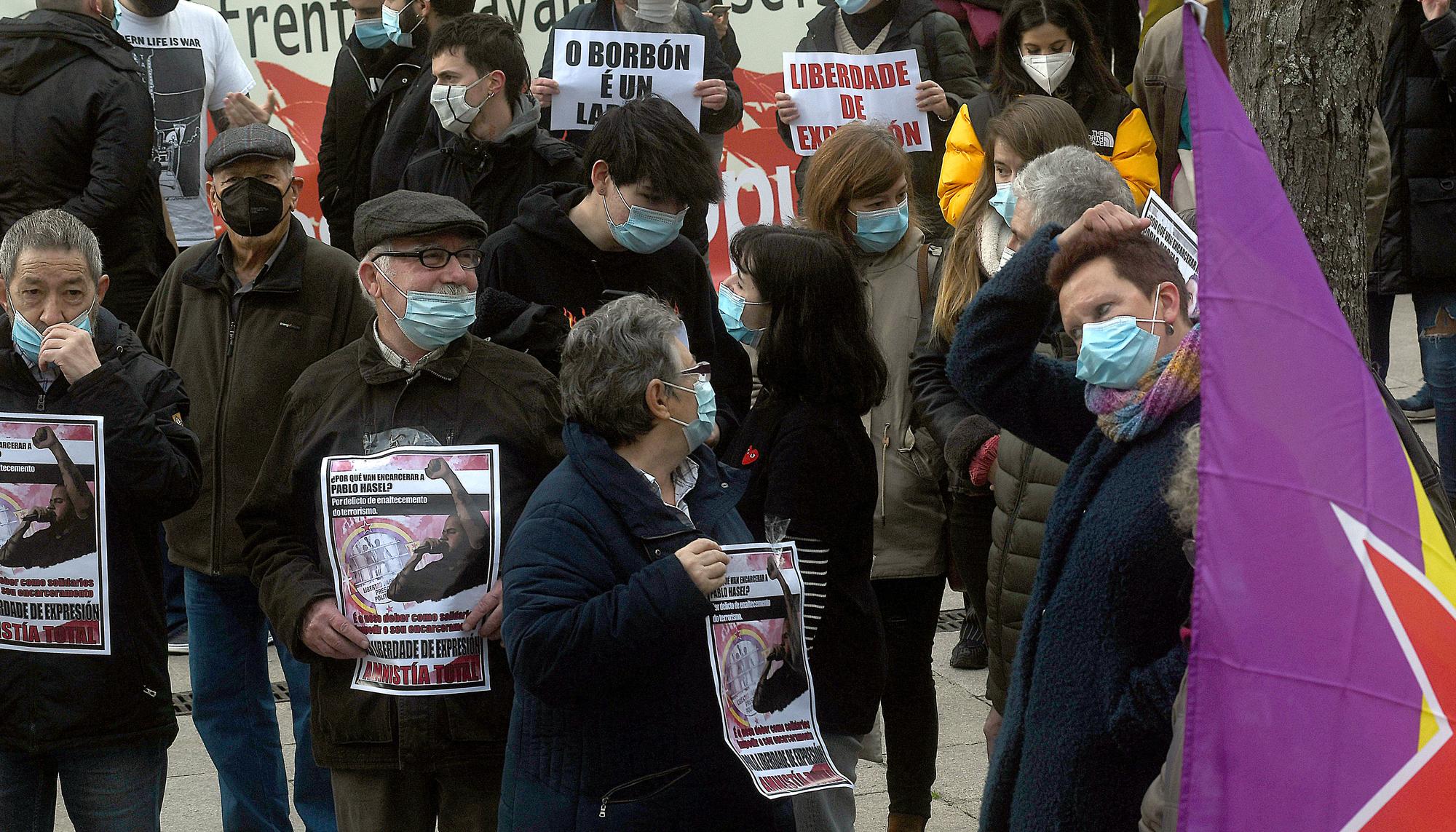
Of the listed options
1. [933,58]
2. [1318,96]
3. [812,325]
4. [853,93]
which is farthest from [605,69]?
[1318,96]

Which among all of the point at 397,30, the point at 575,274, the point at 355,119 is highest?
the point at 397,30

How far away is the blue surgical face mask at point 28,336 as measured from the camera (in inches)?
154

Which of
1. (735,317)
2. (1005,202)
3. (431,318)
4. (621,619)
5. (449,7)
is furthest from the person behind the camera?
(449,7)

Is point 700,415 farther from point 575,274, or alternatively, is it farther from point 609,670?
point 575,274

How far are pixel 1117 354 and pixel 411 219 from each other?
1756mm

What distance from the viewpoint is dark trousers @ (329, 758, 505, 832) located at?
363 centimetres

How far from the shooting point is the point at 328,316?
470 cm

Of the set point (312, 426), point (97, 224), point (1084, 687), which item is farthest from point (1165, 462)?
point (97, 224)

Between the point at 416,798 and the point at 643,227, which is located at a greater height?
the point at 643,227

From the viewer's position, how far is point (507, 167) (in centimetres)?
544

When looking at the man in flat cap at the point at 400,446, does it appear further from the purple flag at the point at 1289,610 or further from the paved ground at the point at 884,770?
the purple flag at the point at 1289,610

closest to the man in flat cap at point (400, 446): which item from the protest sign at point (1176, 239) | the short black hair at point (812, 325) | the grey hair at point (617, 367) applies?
the grey hair at point (617, 367)

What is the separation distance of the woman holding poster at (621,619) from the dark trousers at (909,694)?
1499 millimetres

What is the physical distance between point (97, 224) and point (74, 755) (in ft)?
9.49
